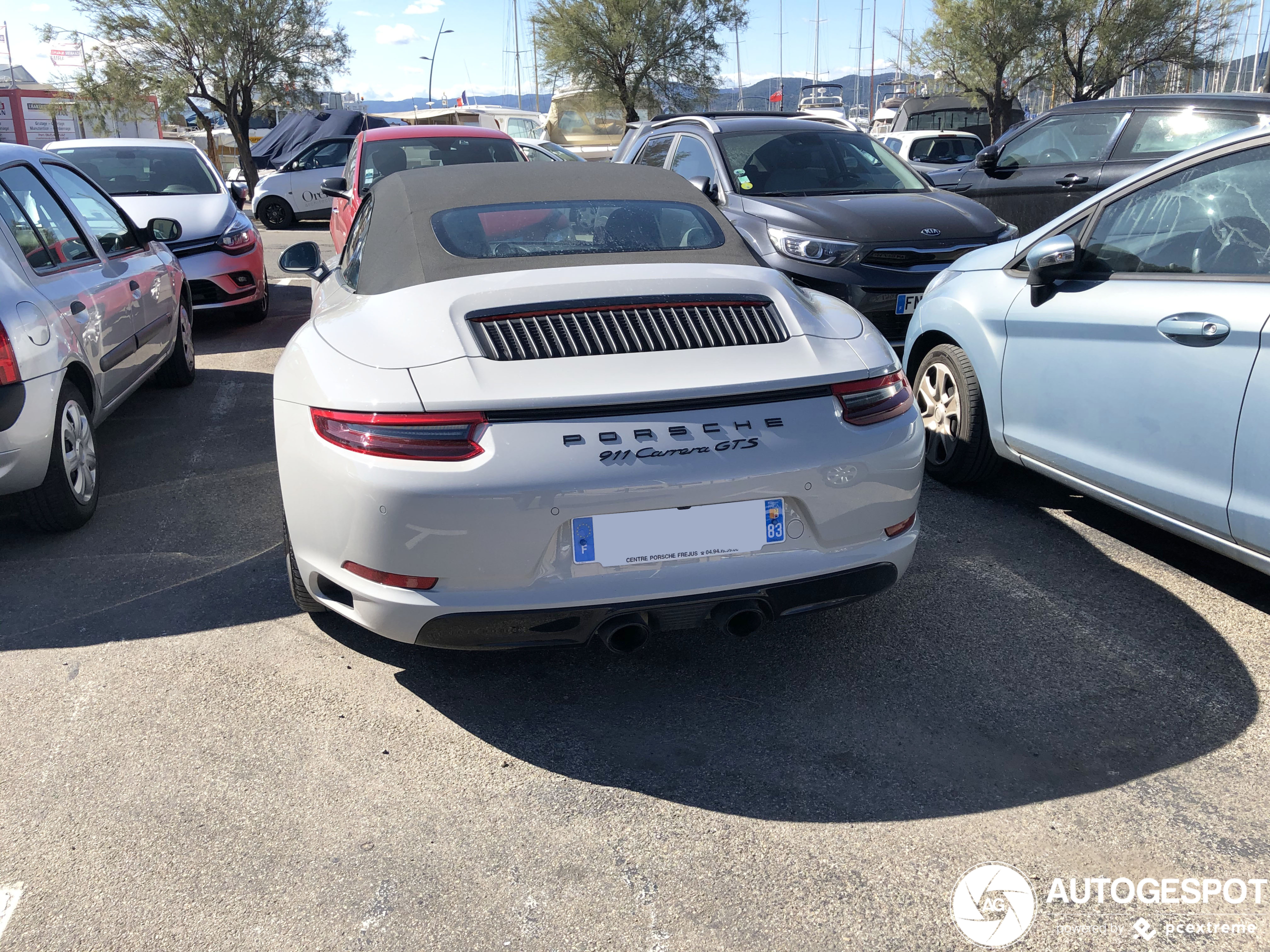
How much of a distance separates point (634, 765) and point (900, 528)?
1000 mm

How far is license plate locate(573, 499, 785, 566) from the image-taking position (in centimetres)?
261

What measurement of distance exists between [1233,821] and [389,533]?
2137 millimetres

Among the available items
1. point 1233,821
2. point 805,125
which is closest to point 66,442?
point 1233,821

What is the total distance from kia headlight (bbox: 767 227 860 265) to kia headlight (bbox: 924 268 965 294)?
154 cm

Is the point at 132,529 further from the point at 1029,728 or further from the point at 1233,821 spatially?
the point at 1233,821

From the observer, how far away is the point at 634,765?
109 inches

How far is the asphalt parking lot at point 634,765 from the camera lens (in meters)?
2.25

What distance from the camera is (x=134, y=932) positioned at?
220 cm

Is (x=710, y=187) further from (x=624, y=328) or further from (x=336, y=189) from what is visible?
(x=624, y=328)

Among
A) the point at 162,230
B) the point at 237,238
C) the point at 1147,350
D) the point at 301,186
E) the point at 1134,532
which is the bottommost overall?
the point at 1134,532

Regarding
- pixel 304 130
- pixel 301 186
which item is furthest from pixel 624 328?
pixel 304 130

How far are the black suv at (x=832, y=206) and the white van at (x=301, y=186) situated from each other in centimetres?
1048

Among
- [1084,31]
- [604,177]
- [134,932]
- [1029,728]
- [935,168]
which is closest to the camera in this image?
[134,932]

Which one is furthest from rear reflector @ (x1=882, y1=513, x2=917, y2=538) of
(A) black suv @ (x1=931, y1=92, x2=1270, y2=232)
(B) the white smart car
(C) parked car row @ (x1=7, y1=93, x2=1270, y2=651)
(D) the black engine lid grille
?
(B) the white smart car
